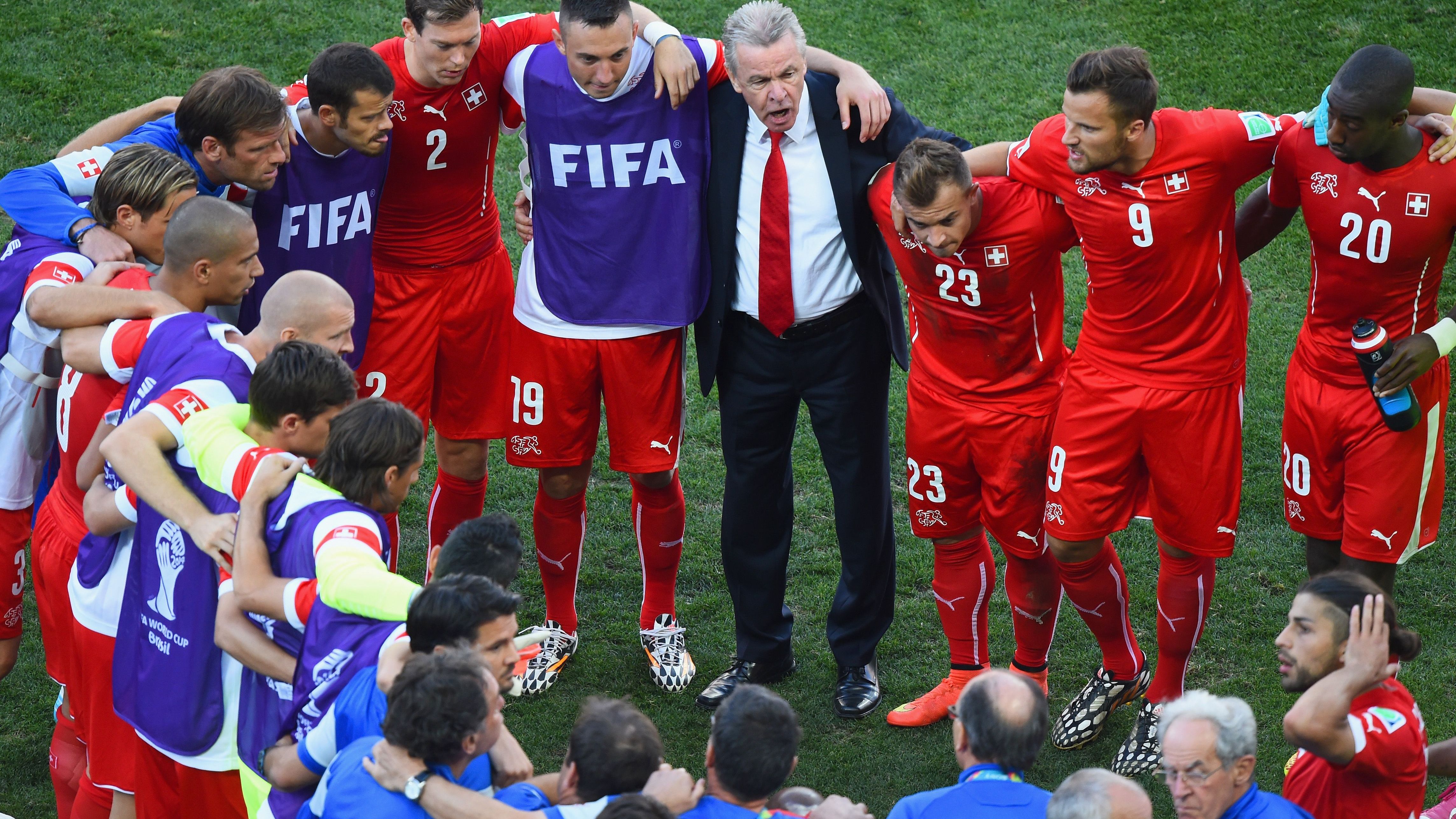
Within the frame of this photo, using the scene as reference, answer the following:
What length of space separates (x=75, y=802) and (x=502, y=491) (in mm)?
2876

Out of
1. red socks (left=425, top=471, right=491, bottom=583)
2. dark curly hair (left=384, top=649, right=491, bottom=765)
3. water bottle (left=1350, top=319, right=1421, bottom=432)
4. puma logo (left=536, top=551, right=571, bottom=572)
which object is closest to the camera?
dark curly hair (left=384, top=649, right=491, bottom=765)

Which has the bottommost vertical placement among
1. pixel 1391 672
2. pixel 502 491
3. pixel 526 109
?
pixel 502 491

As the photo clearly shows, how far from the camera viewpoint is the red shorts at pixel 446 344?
213 inches

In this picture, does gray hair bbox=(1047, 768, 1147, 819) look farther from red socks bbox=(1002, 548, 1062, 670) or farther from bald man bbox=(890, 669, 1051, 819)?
red socks bbox=(1002, 548, 1062, 670)

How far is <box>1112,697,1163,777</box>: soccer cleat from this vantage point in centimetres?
494

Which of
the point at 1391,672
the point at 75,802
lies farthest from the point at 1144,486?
the point at 75,802

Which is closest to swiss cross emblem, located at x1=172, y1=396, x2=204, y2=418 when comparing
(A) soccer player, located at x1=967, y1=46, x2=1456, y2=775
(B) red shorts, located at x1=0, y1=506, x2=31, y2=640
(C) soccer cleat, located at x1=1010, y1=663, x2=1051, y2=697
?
(B) red shorts, located at x1=0, y1=506, x2=31, y2=640

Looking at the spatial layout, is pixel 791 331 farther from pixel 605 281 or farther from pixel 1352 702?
pixel 1352 702

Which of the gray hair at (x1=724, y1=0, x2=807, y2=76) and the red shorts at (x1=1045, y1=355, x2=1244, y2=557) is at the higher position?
the gray hair at (x1=724, y1=0, x2=807, y2=76)

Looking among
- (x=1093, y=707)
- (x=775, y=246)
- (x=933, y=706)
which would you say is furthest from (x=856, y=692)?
(x=775, y=246)

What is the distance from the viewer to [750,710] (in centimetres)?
305

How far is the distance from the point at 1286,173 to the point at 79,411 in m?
3.82

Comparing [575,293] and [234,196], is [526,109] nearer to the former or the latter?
[575,293]

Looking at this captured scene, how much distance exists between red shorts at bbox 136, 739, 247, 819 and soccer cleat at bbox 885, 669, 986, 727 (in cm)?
242
